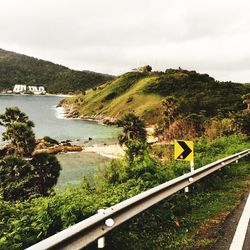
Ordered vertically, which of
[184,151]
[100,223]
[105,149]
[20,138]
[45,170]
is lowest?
[105,149]

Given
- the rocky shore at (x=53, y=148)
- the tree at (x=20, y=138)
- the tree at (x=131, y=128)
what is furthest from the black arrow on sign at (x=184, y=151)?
the rocky shore at (x=53, y=148)

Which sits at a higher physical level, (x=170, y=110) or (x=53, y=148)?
(x=170, y=110)

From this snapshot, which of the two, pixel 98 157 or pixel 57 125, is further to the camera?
pixel 57 125

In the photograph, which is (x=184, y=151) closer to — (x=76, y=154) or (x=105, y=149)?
(x=76, y=154)

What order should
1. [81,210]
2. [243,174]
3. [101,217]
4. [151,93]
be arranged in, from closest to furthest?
[101,217] → [81,210] → [243,174] → [151,93]

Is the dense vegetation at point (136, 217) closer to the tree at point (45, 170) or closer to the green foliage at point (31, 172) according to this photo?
the green foliage at point (31, 172)

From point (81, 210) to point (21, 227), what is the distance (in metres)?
1.06

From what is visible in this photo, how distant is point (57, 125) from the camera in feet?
502

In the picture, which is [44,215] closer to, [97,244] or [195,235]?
[97,244]

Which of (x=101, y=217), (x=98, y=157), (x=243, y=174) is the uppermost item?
(x=101, y=217)

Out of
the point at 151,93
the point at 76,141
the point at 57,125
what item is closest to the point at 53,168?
the point at 76,141

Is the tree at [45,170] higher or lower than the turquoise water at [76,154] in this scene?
higher

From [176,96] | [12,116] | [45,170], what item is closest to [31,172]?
[45,170]

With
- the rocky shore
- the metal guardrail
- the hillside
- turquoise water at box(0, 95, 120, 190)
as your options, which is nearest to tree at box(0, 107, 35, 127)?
turquoise water at box(0, 95, 120, 190)
